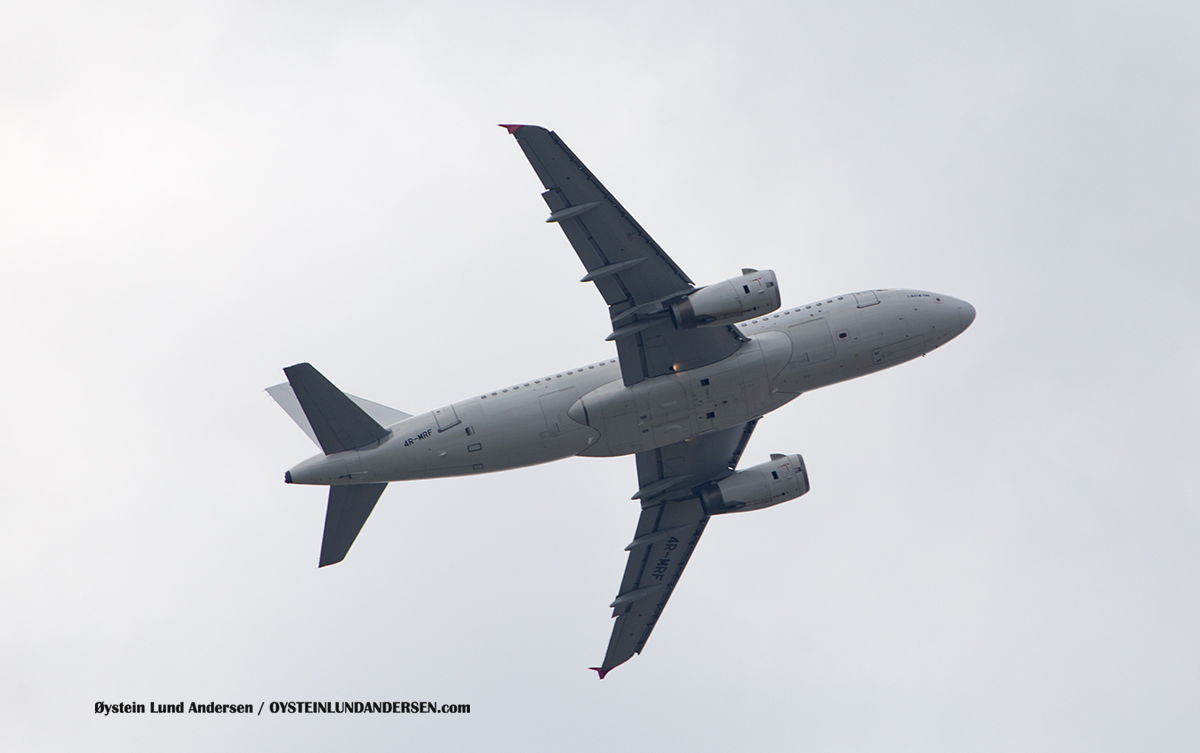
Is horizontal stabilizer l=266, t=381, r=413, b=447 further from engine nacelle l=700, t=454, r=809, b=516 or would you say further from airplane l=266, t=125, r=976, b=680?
engine nacelle l=700, t=454, r=809, b=516

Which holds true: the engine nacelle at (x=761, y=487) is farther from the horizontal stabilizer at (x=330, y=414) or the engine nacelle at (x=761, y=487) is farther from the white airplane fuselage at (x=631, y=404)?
the horizontal stabilizer at (x=330, y=414)

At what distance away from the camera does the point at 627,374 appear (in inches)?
1588

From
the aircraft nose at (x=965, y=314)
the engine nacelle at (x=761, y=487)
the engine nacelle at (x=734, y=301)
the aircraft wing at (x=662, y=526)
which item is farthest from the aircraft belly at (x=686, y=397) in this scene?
the aircraft nose at (x=965, y=314)

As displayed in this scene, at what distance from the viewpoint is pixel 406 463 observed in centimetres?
3938

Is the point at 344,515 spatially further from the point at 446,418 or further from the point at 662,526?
the point at 662,526

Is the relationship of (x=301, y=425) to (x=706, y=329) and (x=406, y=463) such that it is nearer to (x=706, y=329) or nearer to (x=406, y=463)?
(x=406, y=463)

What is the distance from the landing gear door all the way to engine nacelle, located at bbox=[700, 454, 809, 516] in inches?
520

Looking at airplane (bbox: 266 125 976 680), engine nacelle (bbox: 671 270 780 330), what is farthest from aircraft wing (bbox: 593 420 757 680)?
engine nacelle (bbox: 671 270 780 330)

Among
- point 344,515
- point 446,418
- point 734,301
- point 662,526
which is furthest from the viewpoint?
point 662,526

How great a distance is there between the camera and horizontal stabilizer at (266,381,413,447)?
141 ft

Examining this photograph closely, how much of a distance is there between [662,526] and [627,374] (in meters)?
10.8

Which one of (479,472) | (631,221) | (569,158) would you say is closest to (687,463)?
(479,472)

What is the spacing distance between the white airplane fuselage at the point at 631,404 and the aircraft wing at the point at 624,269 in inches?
31.8

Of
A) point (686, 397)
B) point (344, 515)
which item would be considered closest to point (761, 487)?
point (686, 397)
